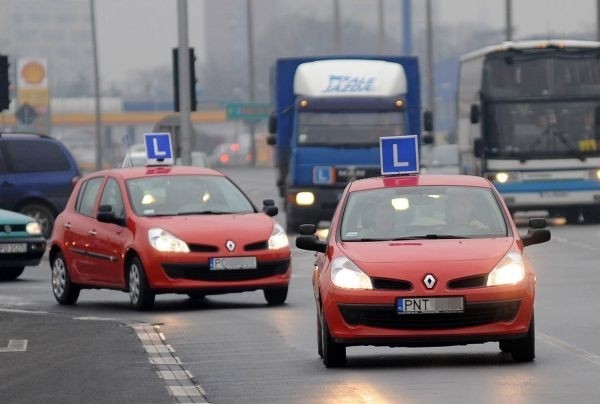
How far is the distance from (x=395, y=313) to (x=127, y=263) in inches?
297

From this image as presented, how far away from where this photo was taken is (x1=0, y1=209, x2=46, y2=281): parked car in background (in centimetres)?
2714

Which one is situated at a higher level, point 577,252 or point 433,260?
point 433,260

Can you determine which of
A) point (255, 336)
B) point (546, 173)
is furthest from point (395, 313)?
point (546, 173)

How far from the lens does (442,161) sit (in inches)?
2168

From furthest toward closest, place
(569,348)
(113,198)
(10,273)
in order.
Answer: (10,273) < (113,198) < (569,348)

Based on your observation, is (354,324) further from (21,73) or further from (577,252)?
(21,73)

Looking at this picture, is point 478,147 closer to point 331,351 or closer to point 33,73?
point 331,351

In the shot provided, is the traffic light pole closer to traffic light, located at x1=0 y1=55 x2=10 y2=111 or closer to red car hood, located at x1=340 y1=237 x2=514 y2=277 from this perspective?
traffic light, located at x1=0 y1=55 x2=10 y2=111

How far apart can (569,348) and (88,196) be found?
8.44 metres

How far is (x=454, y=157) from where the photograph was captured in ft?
181

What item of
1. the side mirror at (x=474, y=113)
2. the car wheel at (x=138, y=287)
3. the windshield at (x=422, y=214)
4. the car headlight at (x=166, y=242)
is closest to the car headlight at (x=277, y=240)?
the car headlight at (x=166, y=242)

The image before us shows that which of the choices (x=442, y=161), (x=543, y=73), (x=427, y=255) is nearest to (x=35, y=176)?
(x=543, y=73)

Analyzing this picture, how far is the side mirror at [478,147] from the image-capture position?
3931cm

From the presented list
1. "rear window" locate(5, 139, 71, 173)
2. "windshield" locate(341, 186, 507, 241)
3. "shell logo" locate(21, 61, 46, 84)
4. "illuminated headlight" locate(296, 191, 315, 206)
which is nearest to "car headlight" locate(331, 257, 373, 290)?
"windshield" locate(341, 186, 507, 241)
